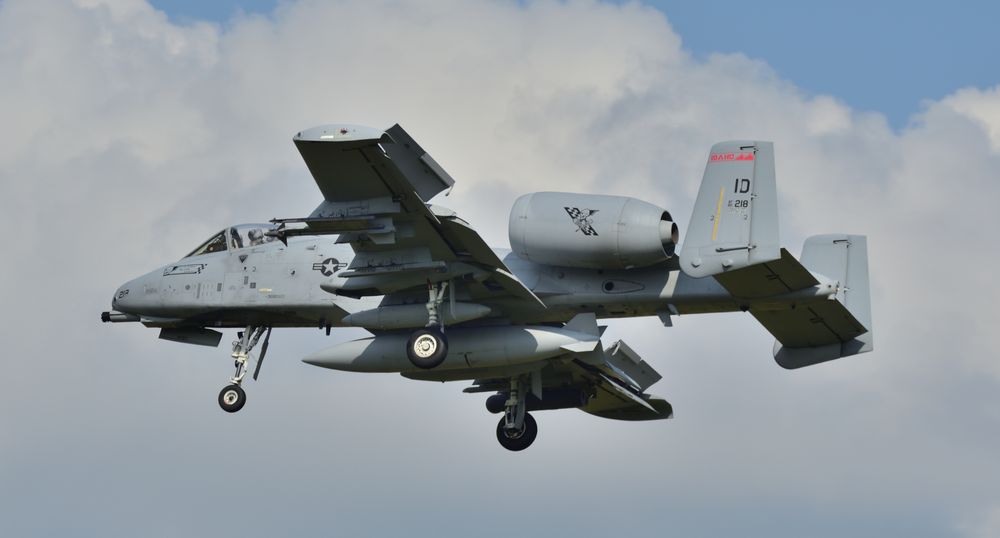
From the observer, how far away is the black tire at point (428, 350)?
98.5ft

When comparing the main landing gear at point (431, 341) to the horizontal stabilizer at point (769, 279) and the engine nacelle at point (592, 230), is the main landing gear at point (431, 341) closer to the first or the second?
the engine nacelle at point (592, 230)

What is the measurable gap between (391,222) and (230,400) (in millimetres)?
6313

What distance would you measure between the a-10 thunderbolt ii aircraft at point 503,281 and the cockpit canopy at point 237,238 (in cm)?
4

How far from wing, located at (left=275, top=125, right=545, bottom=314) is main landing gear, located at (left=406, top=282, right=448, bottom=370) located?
26 centimetres

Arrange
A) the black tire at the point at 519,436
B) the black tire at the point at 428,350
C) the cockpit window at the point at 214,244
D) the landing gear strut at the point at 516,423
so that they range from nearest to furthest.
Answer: the black tire at the point at 428,350, the cockpit window at the point at 214,244, the landing gear strut at the point at 516,423, the black tire at the point at 519,436

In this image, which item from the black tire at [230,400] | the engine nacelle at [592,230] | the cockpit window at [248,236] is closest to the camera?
the engine nacelle at [592,230]

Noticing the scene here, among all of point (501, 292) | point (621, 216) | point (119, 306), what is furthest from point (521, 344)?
point (119, 306)

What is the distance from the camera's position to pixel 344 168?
89.9ft

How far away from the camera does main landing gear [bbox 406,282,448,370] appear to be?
3003 cm

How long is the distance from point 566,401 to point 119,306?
9.31 meters

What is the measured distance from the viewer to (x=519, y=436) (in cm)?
3506

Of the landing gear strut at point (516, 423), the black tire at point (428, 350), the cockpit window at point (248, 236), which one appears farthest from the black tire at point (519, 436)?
the cockpit window at point (248, 236)

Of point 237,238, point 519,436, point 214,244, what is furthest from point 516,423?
point 214,244

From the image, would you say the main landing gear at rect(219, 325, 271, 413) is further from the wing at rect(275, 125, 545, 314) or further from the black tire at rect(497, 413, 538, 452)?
the black tire at rect(497, 413, 538, 452)
